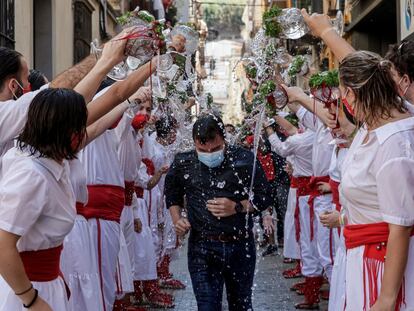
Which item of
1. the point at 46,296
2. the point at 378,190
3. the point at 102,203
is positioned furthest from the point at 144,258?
the point at 378,190

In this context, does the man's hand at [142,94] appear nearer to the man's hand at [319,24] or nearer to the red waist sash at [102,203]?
the red waist sash at [102,203]

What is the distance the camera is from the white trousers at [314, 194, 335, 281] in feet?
29.6

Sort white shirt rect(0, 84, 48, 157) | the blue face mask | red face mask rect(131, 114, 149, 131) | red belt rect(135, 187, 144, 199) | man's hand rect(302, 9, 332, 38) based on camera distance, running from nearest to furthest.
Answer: white shirt rect(0, 84, 48, 157), man's hand rect(302, 9, 332, 38), the blue face mask, red face mask rect(131, 114, 149, 131), red belt rect(135, 187, 144, 199)

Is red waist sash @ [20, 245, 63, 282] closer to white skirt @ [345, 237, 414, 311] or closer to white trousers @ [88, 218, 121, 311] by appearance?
white skirt @ [345, 237, 414, 311]

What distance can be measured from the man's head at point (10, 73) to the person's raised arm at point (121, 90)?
0.48 metres

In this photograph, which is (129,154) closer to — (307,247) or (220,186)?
(220,186)

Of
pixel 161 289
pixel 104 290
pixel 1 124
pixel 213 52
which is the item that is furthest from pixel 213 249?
pixel 213 52

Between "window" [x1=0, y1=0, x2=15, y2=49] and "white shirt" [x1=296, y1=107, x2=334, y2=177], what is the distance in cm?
467

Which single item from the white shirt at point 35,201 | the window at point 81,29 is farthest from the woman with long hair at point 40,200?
the window at point 81,29

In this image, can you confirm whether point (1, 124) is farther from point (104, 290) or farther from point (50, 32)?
point (50, 32)

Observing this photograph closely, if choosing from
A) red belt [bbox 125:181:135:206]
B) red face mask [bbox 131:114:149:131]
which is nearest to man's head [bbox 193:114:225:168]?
red face mask [bbox 131:114:149:131]

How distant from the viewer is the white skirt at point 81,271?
5.71m

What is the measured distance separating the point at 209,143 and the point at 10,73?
204 cm

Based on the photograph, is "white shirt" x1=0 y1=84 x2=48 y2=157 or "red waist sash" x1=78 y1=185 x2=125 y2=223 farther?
"red waist sash" x1=78 y1=185 x2=125 y2=223
